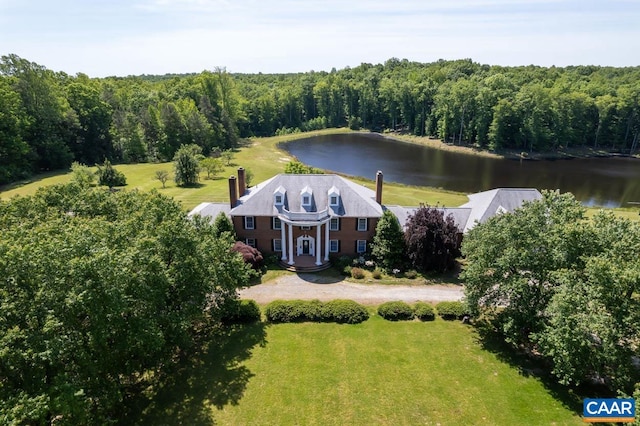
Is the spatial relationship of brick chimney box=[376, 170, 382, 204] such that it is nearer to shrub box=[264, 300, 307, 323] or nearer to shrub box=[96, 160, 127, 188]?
shrub box=[264, 300, 307, 323]

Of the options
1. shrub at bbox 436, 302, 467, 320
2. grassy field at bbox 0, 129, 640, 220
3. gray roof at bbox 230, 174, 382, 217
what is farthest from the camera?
grassy field at bbox 0, 129, 640, 220

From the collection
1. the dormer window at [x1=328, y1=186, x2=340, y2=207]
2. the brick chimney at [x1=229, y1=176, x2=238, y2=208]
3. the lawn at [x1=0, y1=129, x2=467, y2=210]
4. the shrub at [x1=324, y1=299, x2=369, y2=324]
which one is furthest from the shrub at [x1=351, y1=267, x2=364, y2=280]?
the lawn at [x1=0, y1=129, x2=467, y2=210]

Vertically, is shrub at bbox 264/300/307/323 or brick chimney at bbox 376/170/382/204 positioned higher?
brick chimney at bbox 376/170/382/204

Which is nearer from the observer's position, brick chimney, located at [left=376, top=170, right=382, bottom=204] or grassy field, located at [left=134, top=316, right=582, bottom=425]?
grassy field, located at [left=134, top=316, right=582, bottom=425]

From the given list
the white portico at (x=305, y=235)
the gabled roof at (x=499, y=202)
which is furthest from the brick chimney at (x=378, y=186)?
the gabled roof at (x=499, y=202)

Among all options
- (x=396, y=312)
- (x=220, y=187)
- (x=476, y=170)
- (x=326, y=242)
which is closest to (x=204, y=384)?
(x=396, y=312)

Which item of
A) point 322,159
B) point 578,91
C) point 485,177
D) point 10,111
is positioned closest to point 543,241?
point 485,177

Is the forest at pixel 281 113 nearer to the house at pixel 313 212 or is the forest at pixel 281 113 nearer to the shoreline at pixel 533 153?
the shoreline at pixel 533 153

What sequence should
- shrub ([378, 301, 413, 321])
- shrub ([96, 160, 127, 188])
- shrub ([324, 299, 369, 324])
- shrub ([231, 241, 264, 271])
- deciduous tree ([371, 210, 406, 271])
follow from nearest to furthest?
shrub ([324, 299, 369, 324]), shrub ([378, 301, 413, 321]), shrub ([231, 241, 264, 271]), deciduous tree ([371, 210, 406, 271]), shrub ([96, 160, 127, 188])
